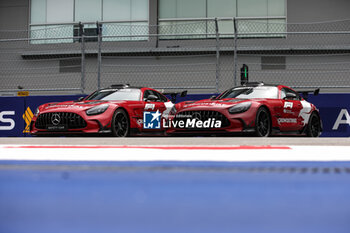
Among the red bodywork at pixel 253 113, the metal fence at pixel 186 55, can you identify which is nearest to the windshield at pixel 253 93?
the red bodywork at pixel 253 113

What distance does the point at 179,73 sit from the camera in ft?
48.2

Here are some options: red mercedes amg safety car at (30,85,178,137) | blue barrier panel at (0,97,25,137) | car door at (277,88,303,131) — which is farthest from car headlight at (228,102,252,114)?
blue barrier panel at (0,97,25,137)

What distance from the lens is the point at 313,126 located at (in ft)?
30.8

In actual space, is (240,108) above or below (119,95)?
below

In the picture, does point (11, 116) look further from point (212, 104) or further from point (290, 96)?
point (290, 96)

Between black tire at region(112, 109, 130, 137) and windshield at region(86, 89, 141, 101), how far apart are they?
0.62 meters

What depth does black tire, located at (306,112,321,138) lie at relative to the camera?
30.1ft

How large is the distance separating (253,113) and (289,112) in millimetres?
1277

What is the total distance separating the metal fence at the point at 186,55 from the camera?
15.0m

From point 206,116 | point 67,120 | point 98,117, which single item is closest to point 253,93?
point 206,116
